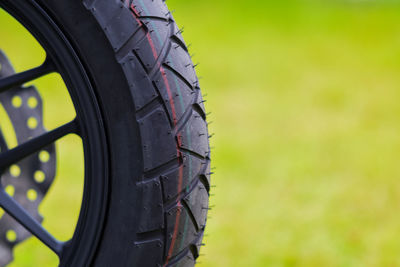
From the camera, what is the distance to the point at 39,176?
1876 mm

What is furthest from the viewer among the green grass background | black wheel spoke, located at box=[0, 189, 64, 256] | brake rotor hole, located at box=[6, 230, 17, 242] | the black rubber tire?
the green grass background

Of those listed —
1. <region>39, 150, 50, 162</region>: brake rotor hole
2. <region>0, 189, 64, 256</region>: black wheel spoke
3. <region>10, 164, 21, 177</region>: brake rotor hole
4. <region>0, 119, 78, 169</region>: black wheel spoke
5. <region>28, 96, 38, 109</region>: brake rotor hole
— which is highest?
<region>0, 119, 78, 169</region>: black wheel spoke

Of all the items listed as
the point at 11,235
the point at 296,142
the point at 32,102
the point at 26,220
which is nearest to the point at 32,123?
the point at 32,102

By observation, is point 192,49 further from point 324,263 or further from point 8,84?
point 8,84

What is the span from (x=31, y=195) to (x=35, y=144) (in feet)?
2.22

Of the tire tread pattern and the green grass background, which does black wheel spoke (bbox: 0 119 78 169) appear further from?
the green grass background

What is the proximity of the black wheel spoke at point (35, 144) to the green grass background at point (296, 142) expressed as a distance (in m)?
0.95

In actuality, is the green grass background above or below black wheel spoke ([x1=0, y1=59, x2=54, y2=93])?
below

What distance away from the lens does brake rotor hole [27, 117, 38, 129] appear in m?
1.88

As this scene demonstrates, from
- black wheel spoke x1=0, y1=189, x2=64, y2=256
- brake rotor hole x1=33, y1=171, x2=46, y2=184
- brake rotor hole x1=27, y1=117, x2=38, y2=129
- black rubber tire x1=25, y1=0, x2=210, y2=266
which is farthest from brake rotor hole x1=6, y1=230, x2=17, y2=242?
black rubber tire x1=25, y1=0, x2=210, y2=266

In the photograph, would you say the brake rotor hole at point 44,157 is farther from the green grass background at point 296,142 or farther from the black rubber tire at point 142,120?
the black rubber tire at point 142,120

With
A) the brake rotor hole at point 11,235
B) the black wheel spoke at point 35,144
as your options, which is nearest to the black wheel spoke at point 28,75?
the black wheel spoke at point 35,144

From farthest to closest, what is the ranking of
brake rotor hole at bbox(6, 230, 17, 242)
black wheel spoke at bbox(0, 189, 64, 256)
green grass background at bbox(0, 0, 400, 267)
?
green grass background at bbox(0, 0, 400, 267) < brake rotor hole at bbox(6, 230, 17, 242) < black wheel spoke at bbox(0, 189, 64, 256)

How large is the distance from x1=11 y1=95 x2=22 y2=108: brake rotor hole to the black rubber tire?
0.76 meters
